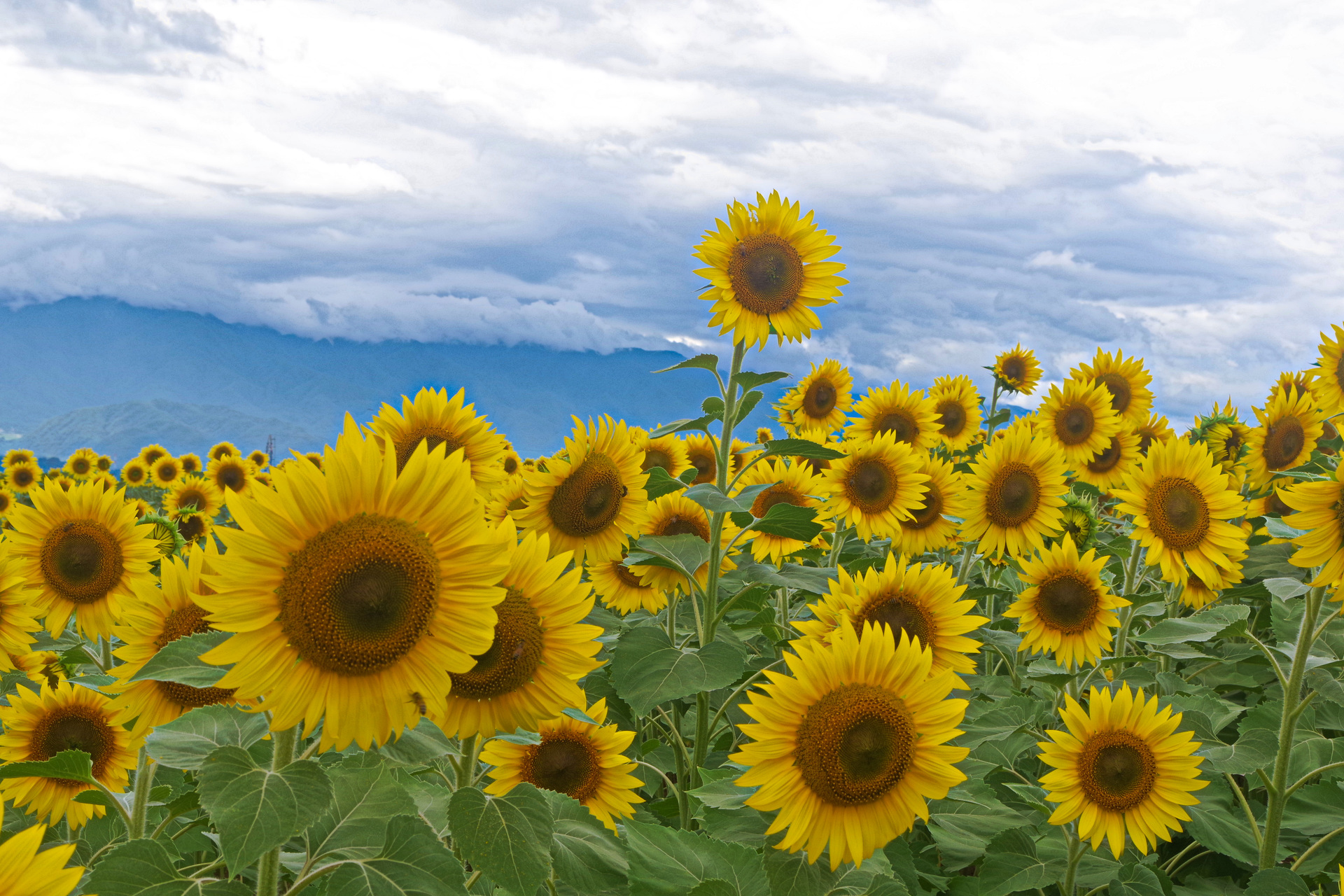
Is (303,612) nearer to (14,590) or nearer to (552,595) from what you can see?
(552,595)

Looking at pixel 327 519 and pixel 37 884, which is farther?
pixel 327 519

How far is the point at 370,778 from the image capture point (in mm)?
2012

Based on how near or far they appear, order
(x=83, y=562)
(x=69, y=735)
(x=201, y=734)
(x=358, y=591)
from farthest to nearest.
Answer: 1. (x=83, y=562)
2. (x=69, y=735)
3. (x=201, y=734)
4. (x=358, y=591)

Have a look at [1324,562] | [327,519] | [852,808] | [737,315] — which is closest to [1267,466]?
[1324,562]

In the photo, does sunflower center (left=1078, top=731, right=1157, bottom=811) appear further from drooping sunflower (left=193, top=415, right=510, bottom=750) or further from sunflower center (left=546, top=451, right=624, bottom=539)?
drooping sunflower (left=193, top=415, right=510, bottom=750)

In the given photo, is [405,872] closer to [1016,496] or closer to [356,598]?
[356,598]

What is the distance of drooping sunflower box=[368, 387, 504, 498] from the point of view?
11.0 feet

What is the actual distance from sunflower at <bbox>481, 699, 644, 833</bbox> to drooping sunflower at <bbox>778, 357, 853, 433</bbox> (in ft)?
17.4

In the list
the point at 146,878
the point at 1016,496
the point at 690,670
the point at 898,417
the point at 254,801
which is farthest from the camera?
the point at 898,417

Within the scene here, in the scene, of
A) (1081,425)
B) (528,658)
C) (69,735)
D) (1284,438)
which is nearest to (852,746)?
(528,658)

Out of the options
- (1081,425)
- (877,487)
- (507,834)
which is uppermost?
(1081,425)

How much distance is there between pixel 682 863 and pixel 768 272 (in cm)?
314

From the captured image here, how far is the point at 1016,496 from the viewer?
562 cm

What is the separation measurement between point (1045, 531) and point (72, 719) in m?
5.30
